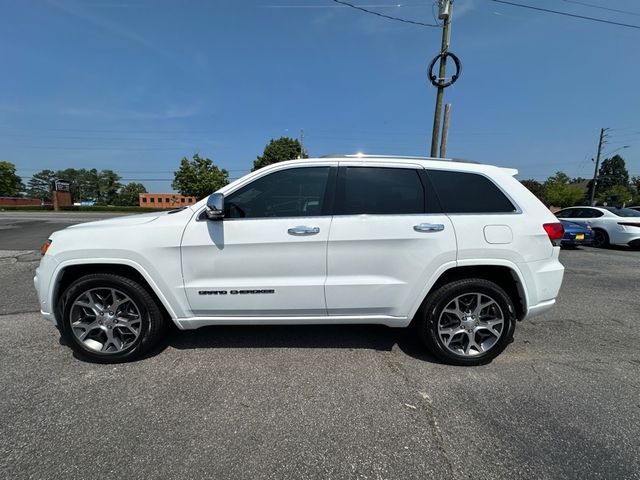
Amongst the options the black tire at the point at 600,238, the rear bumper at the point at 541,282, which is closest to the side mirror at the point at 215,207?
the rear bumper at the point at 541,282

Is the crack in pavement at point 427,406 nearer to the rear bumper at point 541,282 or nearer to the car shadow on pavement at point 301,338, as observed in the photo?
the car shadow on pavement at point 301,338

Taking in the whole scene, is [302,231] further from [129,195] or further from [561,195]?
[129,195]

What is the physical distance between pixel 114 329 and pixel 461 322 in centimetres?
323

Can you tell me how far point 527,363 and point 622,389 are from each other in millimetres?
653

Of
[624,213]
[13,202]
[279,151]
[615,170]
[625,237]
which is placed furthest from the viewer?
[615,170]

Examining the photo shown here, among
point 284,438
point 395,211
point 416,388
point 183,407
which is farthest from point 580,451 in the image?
point 183,407

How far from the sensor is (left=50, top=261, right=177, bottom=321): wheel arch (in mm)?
2771

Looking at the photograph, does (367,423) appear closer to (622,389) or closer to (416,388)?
(416,388)

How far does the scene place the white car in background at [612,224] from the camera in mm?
9852

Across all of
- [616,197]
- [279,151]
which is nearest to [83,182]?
[279,151]

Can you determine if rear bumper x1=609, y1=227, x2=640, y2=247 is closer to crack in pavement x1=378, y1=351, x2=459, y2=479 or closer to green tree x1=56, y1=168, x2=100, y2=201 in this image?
crack in pavement x1=378, y1=351, x2=459, y2=479

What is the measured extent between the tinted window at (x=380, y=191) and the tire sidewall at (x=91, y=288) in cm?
202

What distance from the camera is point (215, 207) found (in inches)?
103

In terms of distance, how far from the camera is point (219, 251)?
107 inches
